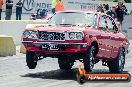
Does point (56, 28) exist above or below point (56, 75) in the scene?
above

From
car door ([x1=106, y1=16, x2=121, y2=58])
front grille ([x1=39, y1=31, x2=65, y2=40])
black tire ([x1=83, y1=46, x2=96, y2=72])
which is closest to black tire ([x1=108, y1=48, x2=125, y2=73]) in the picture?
car door ([x1=106, y1=16, x2=121, y2=58])

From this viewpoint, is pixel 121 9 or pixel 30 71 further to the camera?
pixel 121 9

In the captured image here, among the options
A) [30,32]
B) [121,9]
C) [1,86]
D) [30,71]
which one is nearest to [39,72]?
[30,71]

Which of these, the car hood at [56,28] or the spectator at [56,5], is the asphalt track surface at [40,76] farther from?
the spectator at [56,5]

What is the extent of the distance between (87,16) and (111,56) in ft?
4.43

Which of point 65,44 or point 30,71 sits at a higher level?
point 65,44

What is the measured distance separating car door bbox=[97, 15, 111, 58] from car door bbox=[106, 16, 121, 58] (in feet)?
0.60

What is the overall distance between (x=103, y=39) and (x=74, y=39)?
56.1 inches

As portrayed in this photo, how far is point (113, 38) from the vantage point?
15.1 meters

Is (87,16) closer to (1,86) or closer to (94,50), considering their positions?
(94,50)

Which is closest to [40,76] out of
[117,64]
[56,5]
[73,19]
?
[73,19]

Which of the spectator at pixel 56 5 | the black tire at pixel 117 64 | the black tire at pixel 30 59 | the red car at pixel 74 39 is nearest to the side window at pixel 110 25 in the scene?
the red car at pixel 74 39

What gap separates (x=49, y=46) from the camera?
13.3 m

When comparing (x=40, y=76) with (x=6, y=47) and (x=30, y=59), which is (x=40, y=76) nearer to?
(x=30, y=59)
